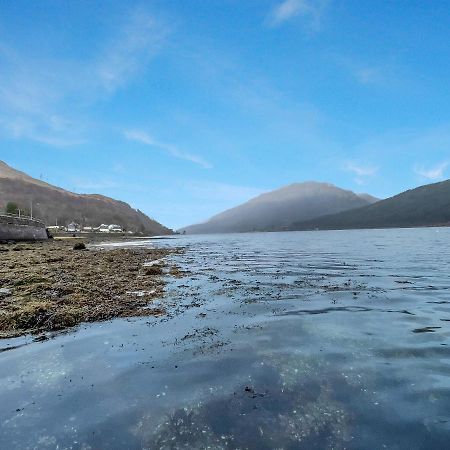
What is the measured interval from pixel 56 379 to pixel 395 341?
9.17m

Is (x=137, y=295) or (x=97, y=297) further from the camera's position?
(x=137, y=295)

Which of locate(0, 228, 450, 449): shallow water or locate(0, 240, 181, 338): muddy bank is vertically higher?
locate(0, 240, 181, 338): muddy bank

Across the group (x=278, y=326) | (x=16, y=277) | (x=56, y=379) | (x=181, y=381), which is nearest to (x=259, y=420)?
(x=181, y=381)

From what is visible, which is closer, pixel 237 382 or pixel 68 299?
pixel 237 382

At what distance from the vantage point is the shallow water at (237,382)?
5.61m

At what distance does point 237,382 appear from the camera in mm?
7473

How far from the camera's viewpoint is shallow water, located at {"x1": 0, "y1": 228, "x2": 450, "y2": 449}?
561 cm

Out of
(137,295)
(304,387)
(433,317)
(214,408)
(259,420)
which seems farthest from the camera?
(137,295)

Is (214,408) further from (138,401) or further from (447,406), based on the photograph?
(447,406)

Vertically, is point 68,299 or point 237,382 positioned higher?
point 68,299

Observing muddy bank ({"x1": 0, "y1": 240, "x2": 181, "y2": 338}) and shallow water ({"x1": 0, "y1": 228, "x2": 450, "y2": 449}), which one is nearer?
shallow water ({"x1": 0, "y1": 228, "x2": 450, "y2": 449})

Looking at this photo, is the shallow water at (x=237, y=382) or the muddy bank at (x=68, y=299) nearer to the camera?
the shallow water at (x=237, y=382)

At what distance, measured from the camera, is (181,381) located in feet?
24.9

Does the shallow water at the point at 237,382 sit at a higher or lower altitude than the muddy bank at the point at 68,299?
lower
